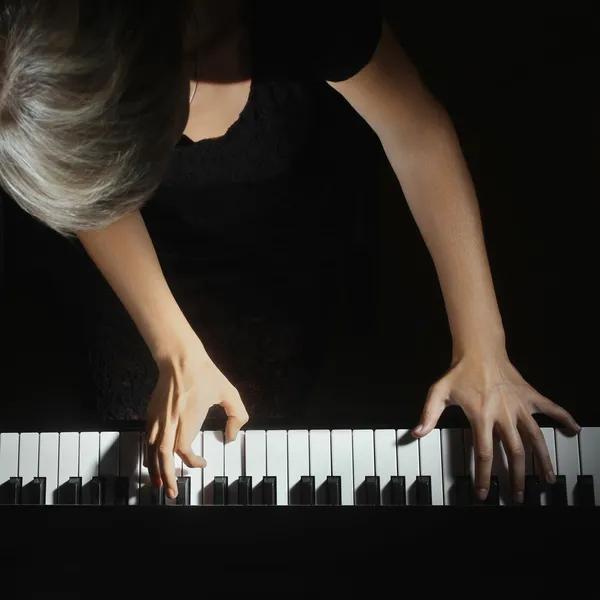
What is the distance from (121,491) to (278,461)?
0.23m

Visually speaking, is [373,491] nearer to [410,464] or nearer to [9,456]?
[410,464]

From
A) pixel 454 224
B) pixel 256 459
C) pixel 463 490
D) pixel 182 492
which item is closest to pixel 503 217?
pixel 454 224

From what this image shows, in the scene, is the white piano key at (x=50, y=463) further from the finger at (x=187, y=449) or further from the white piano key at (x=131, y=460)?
the finger at (x=187, y=449)

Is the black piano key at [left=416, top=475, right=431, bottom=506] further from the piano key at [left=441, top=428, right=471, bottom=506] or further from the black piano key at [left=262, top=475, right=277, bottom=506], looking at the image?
the black piano key at [left=262, top=475, right=277, bottom=506]

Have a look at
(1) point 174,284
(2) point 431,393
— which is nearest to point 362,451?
(2) point 431,393

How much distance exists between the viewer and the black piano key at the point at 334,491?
0.88 meters

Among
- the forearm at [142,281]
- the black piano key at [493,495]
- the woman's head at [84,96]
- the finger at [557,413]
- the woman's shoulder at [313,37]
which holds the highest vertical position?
the woman's shoulder at [313,37]

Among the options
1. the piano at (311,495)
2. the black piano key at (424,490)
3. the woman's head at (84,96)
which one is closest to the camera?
the woman's head at (84,96)

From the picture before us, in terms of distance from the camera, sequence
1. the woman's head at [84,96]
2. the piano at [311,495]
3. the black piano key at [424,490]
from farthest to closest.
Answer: the black piano key at [424,490] → the piano at [311,495] → the woman's head at [84,96]

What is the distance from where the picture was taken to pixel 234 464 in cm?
91

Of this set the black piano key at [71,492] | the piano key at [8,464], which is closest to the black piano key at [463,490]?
the black piano key at [71,492]

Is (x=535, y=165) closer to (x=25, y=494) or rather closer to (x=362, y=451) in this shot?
(x=362, y=451)

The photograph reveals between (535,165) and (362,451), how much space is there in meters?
0.52

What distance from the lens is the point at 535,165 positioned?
3.29ft
